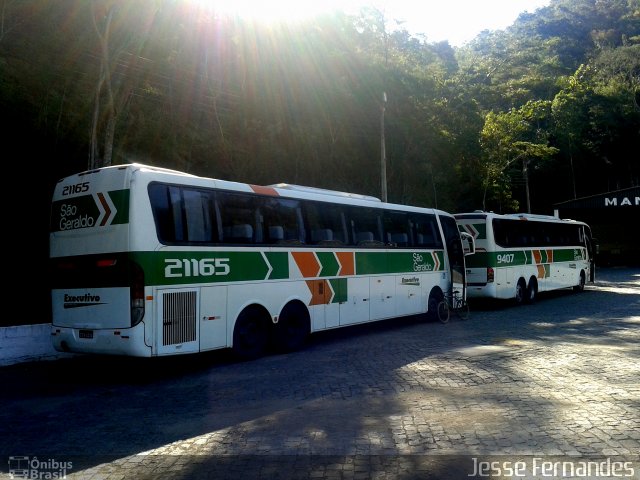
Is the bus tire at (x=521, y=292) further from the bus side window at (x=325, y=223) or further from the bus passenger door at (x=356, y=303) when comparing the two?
the bus side window at (x=325, y=223)

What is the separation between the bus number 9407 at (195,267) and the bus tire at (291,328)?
1875 mm

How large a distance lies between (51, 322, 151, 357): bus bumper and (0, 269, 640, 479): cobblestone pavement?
0.54 m

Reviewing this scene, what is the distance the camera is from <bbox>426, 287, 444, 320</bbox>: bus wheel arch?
17125mm

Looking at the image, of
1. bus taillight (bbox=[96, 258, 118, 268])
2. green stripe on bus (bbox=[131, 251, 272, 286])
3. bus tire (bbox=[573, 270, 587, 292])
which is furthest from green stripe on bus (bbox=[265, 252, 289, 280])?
bus tire (bbox=[573, 270, 587, 292])

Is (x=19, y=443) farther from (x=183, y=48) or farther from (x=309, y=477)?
(x=183, y=48)

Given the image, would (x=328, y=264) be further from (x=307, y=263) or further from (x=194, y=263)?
(x=194, y=263)

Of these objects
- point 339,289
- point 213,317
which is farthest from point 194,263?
point 339,289

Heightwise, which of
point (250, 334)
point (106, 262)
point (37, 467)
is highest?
point (106, 262)

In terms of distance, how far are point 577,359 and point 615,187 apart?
174ft

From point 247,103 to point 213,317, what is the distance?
1374 centimetres

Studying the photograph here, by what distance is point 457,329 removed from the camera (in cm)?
1519

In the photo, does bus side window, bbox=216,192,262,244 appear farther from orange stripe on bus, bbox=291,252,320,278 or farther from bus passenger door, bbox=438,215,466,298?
bus passenger door, bbox=438,215,466,298

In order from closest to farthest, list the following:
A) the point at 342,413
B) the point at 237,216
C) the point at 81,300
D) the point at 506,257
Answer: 1. the point at 342,413
2. the point at 81,300
3. the point at 237,216
4. the point at 506,257

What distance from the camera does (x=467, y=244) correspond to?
1859 centimetres
